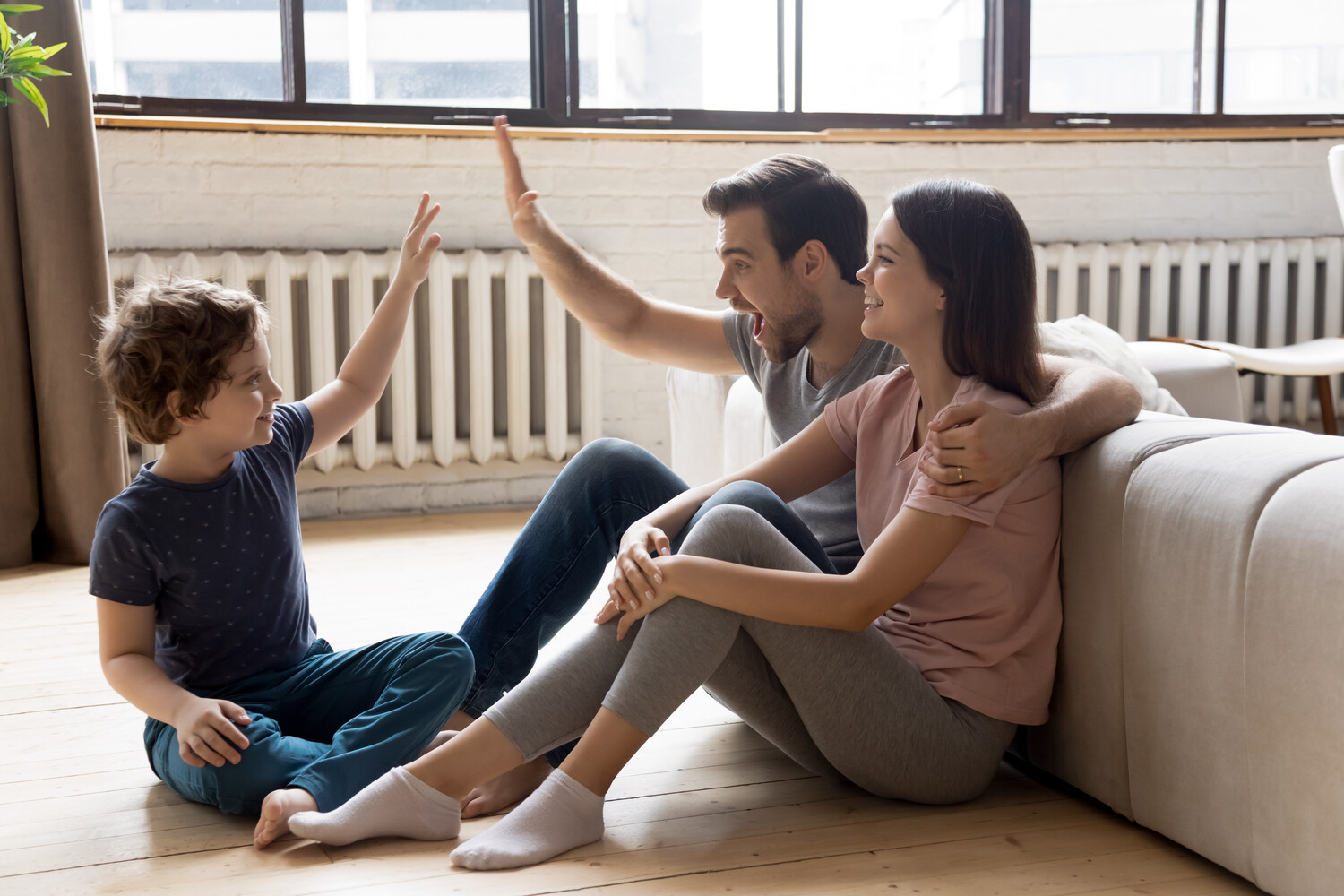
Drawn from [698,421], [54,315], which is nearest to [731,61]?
[698,421]

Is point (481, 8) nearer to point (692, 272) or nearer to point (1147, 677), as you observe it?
point (692, 272)

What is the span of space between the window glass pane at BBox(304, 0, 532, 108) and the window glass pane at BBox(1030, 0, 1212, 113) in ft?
5.09

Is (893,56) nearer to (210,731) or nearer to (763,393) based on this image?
(763,393)

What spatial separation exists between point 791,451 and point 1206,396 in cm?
137

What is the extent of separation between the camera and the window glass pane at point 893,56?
3.49 m

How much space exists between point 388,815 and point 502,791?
157 mm

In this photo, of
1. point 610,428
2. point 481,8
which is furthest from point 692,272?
point 481,8

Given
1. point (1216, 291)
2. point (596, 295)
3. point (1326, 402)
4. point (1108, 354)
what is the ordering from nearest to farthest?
point (596, 295), point (1108, 354), point (1326, 402), point (1216, 291)

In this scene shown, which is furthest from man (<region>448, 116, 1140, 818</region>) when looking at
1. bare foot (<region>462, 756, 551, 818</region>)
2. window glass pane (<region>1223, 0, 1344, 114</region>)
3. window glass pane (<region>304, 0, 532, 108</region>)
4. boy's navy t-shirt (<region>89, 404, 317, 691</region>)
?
window glass pane (<region>1223, 0, 1344, 114</region>)

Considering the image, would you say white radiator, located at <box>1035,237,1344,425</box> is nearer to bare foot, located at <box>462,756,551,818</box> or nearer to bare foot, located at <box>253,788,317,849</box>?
bare foot, located at <box>462,756,551,818</box>

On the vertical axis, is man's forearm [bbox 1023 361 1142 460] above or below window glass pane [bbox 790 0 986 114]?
below

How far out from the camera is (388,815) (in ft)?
4.07

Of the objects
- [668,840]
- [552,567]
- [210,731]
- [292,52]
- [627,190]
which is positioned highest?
[292,52]

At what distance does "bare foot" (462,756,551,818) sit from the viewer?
4.42 feet
